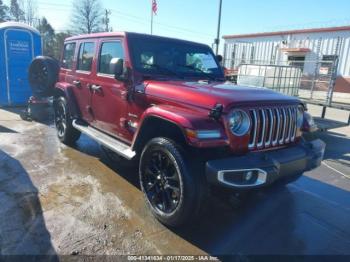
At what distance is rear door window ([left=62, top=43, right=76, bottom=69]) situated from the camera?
218 inches

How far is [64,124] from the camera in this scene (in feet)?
19.0

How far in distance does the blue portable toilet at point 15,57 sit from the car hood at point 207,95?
303 inches

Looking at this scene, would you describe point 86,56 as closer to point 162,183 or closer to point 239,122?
point 162,183

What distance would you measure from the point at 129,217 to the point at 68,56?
371 cm

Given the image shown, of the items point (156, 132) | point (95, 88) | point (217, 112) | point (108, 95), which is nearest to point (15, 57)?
point (95, 88)

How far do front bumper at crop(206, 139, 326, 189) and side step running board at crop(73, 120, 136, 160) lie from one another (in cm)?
132

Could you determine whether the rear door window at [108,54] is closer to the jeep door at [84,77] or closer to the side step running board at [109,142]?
the jeep door at [84,77]

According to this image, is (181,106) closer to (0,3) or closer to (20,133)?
(20,133)

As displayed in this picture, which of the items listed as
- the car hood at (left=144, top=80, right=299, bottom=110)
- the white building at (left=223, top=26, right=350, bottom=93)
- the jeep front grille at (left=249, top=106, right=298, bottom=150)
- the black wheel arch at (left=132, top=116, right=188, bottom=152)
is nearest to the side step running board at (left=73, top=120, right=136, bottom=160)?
the black wheel arch at (left=132, top=116, right=188, bottom=152)

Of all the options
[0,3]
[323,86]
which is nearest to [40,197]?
[323,86]

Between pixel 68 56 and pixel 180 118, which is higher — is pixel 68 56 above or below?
above

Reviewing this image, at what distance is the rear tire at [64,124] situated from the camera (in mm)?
5582

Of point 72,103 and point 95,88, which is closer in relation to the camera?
point 95,88

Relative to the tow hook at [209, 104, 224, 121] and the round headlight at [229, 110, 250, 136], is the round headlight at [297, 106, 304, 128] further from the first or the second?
the tow hook at [209, 104, 224, 121]
